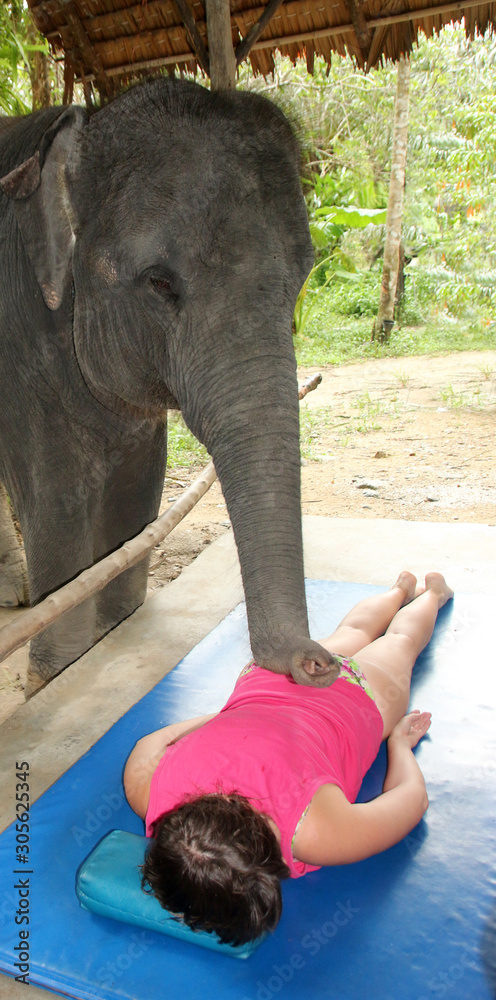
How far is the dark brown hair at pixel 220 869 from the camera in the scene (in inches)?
55.4

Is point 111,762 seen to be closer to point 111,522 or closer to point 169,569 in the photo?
point 111,522

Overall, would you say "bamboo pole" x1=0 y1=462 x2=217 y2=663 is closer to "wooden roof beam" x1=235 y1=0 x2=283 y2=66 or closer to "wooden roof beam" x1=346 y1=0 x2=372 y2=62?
"wooden roof beam" x1=235 y1=0 x2=283 y2=66

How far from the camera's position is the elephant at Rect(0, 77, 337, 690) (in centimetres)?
146

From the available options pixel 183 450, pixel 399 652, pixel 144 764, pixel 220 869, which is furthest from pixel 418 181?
pixel 220 869

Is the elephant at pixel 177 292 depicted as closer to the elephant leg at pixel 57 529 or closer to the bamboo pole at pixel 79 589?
the elephant leg at pixel 57 529

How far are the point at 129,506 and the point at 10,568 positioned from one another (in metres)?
1.17

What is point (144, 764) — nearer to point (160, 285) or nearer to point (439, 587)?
point (160, 285)

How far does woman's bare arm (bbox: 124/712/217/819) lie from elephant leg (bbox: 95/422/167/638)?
894 millimetres

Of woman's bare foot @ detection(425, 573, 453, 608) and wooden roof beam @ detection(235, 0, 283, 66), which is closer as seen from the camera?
woman's bare foot @ detection(425, 573, 453, 608)

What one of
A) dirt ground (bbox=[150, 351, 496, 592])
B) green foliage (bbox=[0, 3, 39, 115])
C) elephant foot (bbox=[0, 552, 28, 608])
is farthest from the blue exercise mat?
green foliage (bbox=[0, 3, 39, 115])

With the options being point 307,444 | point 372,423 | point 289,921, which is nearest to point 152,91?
point 289,921

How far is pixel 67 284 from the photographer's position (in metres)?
1.90

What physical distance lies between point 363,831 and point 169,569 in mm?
2887

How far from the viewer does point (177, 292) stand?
5.32 ft
